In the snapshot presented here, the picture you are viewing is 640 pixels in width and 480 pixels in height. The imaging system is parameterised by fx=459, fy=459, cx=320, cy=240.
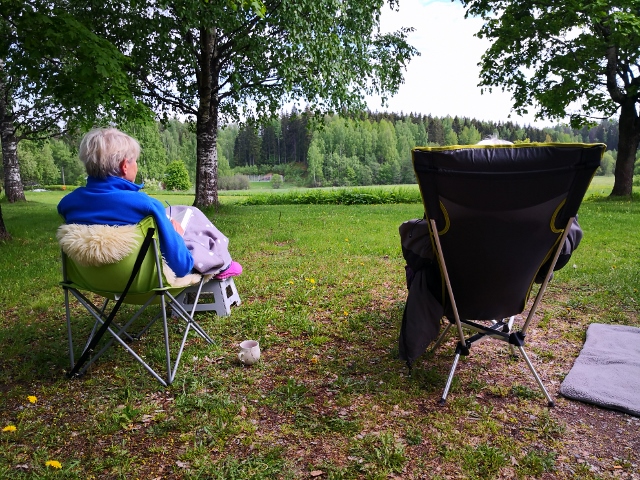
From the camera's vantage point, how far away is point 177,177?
45.5 meters

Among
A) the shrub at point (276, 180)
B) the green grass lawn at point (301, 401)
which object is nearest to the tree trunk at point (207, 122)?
the green grass lawn at point (301, 401)

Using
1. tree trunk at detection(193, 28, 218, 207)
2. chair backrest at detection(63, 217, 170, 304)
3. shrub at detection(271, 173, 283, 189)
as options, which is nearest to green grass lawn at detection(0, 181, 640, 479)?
chair backrest at detection(63, 217, 170, 304)

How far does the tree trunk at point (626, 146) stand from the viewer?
14.6 metres

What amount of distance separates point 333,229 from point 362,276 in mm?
3837

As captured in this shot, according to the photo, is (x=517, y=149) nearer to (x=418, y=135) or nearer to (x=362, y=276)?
(x=362, y=276)

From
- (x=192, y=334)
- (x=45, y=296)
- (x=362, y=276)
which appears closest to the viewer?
(x=192, y=334)

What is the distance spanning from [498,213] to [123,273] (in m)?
2.09

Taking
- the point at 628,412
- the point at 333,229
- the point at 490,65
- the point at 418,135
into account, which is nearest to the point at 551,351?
the point at 628,412

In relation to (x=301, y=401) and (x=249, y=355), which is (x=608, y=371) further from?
(x=249, y=355)

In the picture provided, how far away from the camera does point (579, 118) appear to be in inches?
625

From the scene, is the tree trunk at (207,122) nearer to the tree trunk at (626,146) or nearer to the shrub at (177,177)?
the tree trunk at (626,146)

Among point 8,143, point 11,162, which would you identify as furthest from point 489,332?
point 11,162

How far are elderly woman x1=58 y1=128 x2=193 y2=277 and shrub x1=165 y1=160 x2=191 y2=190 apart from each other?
42.7 m

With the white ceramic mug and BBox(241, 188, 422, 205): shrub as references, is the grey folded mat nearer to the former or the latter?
the white ceramic mug
